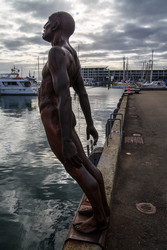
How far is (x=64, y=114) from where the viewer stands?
2.09 m

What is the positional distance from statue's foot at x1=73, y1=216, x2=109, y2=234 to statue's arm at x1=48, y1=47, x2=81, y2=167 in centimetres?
93

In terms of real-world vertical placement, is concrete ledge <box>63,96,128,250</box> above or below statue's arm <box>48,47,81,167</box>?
below

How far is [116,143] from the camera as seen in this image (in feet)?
19.7

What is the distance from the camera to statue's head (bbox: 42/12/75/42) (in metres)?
2.43

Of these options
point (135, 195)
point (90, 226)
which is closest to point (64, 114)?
point (90, 226)

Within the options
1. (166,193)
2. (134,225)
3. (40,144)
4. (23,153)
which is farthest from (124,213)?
(40,144)

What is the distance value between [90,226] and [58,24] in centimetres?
240

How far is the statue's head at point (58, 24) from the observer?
243cm

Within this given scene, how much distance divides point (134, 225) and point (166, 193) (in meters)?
1.13

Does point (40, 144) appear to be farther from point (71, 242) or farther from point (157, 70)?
point (157, 70)

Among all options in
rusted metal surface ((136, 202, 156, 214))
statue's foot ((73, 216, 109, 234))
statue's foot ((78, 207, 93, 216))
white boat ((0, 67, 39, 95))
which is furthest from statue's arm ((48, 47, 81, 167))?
white boat ((0, 67, 39, 95))

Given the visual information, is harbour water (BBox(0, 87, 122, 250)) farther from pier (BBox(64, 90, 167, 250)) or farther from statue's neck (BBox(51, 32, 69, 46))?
statue's neck (BBox(51, 32, 69, 46))

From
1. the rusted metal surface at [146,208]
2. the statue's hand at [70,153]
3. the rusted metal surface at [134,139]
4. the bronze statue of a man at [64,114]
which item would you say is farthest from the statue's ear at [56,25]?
the rusted metal surface at [134,139]

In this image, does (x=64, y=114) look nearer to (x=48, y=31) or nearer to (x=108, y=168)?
(x=48, y=31)
